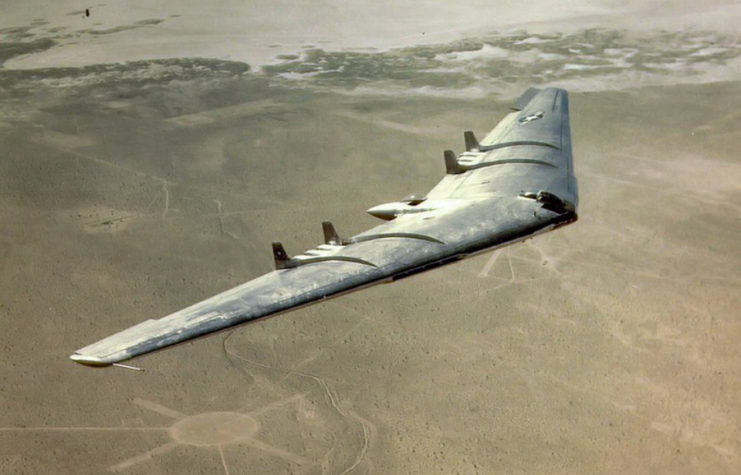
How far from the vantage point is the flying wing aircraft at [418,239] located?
11820 millimetres

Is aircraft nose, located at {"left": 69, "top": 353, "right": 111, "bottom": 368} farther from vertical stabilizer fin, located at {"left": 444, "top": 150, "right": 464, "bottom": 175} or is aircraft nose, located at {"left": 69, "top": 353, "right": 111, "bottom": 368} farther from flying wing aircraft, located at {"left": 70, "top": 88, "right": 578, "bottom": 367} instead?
vertical stabilizer fin, located at {"left": 444, "top": 150, "right": 464, "bottom": 175}

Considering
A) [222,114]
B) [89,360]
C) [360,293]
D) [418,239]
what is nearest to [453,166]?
[360,293]

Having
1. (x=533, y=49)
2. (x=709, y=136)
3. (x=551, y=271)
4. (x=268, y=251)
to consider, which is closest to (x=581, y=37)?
(x=533, y=49)

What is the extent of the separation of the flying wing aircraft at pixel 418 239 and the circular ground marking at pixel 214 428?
4680 millimetres

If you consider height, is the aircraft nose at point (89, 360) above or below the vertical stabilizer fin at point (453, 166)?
below

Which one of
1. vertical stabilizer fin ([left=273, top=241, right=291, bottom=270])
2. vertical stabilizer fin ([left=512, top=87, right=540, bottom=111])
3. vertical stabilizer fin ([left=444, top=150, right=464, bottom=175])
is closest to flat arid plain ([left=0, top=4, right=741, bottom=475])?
vertical stabilizer fin ([left=444, top=150, right=464, bottom=175])

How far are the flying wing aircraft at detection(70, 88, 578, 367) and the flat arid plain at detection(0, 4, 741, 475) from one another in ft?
13.0

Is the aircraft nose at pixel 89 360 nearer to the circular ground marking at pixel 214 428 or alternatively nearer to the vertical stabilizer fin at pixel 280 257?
the vertical stabilizer fin at pixel 280 257

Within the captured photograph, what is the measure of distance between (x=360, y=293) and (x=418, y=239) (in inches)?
266

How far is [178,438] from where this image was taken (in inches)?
642

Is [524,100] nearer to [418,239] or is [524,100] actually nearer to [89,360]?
[418,239]

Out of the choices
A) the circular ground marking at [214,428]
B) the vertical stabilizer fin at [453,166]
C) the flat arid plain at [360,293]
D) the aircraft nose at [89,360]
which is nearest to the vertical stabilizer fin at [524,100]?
the flat arid plain at [360,293]

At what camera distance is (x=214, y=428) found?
1653cm

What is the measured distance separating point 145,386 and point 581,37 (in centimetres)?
3002
